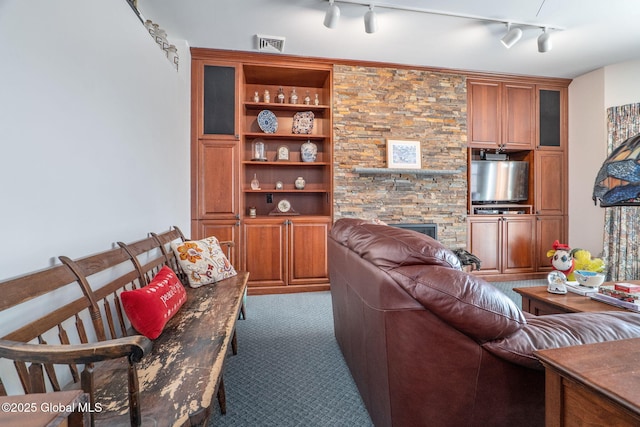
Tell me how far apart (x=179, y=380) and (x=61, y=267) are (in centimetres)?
67

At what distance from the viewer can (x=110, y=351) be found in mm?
747

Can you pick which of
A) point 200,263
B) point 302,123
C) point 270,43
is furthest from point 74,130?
point 302,123

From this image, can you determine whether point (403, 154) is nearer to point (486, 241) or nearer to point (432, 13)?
point (432, 13)

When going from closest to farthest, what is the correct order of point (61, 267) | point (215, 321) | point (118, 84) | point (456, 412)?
point (456, 412), point (61, 267), point (215, 321), point (118, 84)

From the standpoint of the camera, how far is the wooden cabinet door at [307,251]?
343cm

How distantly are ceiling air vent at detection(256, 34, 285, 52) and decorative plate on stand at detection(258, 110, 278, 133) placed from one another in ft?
2.35

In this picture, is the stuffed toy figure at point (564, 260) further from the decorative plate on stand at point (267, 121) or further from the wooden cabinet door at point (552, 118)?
the decorative plate on stand at point (267, 121)

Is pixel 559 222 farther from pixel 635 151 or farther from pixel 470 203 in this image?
pixel 635 151

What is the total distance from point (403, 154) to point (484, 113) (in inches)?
54.6

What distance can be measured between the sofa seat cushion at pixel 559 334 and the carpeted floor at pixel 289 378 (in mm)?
821

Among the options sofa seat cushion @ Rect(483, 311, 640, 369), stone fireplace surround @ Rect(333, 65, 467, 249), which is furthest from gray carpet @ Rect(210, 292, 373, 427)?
stone fireplace surround @ Rect(333, 65, 467, 249)

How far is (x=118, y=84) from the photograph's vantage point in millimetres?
1679

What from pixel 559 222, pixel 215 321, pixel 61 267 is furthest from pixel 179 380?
pixel 559 222

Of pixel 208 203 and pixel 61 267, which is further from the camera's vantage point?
pixel 208 203
